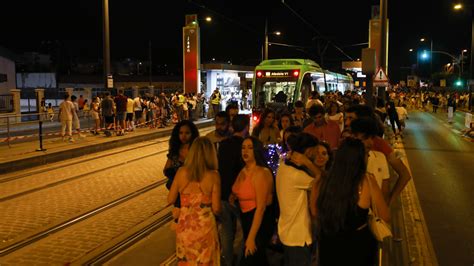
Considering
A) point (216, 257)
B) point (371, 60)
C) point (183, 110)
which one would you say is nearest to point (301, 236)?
point (216, 257)

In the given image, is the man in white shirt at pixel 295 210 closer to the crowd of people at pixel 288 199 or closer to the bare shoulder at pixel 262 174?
the crowd of people at pixel 288 199

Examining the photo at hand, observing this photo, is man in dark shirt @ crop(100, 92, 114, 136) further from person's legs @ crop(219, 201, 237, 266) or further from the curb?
person's legs @ crop(219, 201, 237, 266)

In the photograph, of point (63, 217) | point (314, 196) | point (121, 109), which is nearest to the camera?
point (314, 196)

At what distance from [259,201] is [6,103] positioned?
26.4 metres

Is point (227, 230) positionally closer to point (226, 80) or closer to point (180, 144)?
point (180, 144)

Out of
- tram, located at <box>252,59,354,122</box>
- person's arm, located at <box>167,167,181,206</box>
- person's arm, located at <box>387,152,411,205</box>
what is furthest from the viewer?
tram, located at <box>252,59,354,122</box>

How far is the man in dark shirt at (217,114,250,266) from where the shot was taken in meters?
5.31

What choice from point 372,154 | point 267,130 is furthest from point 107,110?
point 372,154

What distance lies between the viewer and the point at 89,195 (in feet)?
33.3

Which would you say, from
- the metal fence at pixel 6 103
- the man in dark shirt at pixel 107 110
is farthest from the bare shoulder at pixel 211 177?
the metal fence at pixel 6 103

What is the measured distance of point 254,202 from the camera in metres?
4.76

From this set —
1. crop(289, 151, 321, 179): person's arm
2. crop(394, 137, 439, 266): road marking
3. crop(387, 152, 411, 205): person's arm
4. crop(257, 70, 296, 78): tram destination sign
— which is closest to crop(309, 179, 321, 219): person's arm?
crop(289, 151, 321, 179): person's arm

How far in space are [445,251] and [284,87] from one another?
17.4m

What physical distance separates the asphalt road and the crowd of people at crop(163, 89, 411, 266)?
7.09 feet
